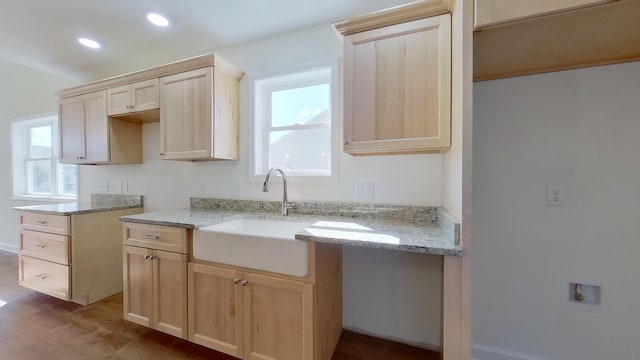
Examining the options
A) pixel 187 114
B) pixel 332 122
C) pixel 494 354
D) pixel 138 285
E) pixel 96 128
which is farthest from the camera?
pixel 96 128

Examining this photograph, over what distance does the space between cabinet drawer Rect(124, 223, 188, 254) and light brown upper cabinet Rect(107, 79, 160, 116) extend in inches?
40.5

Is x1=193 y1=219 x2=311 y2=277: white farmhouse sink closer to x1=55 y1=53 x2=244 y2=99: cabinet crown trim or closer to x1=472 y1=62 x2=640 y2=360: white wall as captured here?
x1=472 y1=62 x2=640 y2=360: white wall

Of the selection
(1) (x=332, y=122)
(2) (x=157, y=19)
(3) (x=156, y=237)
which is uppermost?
(2) (x=157, y=19)

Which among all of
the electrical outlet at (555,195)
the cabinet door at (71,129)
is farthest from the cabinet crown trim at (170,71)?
the electrical outlet at (555,195)

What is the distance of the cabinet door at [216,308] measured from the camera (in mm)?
1469

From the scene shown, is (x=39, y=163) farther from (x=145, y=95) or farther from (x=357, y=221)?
(x=357, y=221)

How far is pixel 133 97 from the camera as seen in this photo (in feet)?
7.32

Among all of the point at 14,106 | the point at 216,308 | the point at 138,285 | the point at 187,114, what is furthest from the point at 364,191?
the point at 14,106

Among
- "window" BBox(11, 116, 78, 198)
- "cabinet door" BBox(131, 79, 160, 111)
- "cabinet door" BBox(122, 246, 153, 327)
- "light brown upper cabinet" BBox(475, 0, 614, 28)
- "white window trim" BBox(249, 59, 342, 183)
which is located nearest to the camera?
"light brown upper cabinet" BBox(475, 0, 614, 28)

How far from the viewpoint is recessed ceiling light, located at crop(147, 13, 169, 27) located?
5.97ft

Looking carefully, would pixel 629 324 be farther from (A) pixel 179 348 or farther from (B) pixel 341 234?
(A) pixel 179 348

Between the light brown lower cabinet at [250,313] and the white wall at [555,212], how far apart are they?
108 centimetres

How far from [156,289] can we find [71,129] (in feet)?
6.96

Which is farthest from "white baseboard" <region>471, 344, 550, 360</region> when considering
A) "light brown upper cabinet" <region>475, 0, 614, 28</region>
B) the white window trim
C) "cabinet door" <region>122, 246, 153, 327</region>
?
"cabinet door" <region>122, 246, 153, 327</region>
